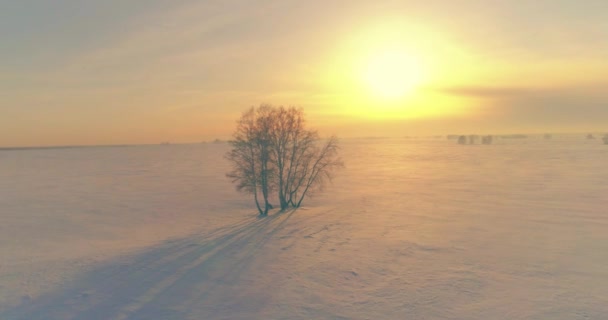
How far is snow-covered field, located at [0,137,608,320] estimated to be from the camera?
46.8 ft

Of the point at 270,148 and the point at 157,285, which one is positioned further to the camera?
the point at 270,148

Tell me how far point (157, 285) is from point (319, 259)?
8.52m

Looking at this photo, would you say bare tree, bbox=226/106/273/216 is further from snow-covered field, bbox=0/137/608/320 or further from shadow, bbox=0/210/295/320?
shadow, bbox=0/210/295/320

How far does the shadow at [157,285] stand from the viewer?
1430cm

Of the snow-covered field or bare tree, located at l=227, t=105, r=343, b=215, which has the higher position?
bare tree, located at l=227, t=105, r=343, b=215

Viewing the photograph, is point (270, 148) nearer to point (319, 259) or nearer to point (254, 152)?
point (254, 152)

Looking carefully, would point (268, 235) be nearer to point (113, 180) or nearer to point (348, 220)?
point (348, 220)

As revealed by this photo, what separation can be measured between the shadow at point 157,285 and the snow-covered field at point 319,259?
0.09 metres

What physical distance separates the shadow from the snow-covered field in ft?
0.29

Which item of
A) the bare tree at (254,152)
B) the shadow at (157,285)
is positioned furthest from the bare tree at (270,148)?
the shadow at (157,285)

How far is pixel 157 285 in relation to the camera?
16.6 meters

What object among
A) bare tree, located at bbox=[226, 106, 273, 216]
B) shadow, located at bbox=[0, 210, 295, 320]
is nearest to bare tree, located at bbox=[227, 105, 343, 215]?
bare tree, located at bbox=[226, 106, 273, 216]

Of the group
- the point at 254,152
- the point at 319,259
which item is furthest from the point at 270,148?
the point at 319,259

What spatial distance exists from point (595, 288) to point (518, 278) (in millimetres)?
2844
